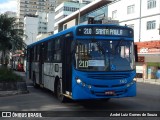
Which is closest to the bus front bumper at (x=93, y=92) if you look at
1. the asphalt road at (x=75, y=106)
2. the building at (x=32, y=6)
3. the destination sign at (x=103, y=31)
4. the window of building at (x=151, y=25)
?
the asphalt road at (x=75, y=106)

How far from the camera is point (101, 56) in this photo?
11.5 m

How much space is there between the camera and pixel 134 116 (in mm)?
9961

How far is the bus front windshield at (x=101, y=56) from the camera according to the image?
11406mm

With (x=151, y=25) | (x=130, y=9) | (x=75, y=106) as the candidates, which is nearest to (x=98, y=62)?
(x=75, y=106)

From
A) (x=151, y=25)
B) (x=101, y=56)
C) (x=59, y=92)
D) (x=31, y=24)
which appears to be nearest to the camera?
(x=101, y=56)

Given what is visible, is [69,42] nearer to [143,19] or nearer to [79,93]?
[79,93]

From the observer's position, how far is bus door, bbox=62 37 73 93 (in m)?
11.9

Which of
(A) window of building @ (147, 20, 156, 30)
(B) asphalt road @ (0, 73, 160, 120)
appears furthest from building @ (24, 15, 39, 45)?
(B) asphalt road @ (0, 73, 160, 120)

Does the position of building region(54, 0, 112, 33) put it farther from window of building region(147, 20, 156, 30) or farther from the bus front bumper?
the bus front bumper

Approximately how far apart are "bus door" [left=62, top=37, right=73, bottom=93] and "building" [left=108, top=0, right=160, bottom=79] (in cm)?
3065

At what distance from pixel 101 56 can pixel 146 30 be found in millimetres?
37033

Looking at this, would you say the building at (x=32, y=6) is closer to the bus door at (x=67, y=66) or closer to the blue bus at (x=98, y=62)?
the bus door at (x=67, y=66)

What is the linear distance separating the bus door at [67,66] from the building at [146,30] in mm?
30650

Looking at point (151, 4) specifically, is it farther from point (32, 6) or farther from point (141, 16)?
point (32, 6)
